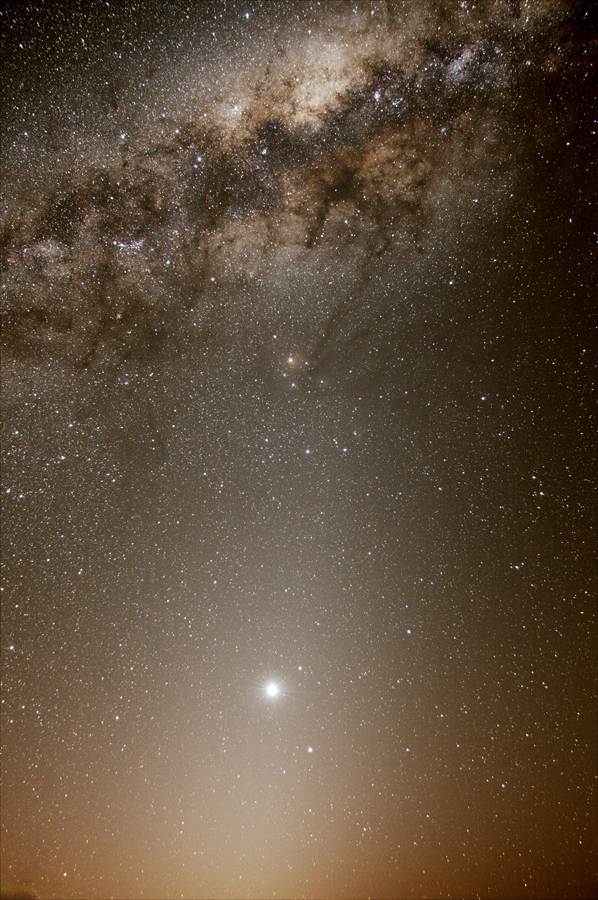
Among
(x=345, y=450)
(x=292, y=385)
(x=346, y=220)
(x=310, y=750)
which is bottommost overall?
(x=310, y=750)

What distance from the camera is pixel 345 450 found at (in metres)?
2.48

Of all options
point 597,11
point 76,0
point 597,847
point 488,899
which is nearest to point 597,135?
point 597,11

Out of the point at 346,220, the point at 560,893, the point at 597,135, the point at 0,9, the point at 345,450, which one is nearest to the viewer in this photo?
the point at 0,9

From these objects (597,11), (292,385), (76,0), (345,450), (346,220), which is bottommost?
(345,450)

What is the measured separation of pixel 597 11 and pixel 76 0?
8.57 feet

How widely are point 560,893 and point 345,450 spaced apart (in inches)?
225

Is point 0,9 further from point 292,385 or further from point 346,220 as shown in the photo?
point 292,385

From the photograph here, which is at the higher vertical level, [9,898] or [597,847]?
[597,847]

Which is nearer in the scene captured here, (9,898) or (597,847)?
(597,847)

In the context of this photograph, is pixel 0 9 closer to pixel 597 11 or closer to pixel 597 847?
pixel 597 11

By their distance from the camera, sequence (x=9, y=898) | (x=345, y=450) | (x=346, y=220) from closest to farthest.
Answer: (x=346, y=220)
(x=345, y=450)
(x=9, y=898)

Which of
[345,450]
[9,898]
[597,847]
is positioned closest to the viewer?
[345,450]

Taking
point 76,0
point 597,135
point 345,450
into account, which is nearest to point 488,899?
point 345,450

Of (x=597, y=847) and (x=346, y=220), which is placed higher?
(x=346, y=220)
